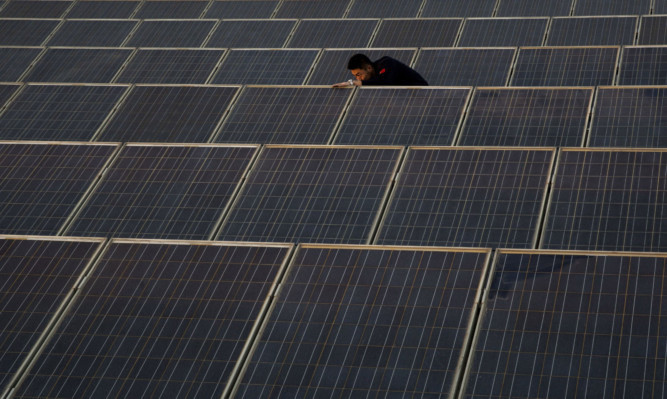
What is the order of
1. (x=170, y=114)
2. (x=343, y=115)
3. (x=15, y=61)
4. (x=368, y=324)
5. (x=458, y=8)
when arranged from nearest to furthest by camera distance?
(x=368, y=324) → (x=343, y=115) → (x=170, y=114) → (x=15, y=61) → (x=458, y=8)

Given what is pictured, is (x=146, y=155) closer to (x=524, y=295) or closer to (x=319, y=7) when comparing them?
(x=524, y=295)

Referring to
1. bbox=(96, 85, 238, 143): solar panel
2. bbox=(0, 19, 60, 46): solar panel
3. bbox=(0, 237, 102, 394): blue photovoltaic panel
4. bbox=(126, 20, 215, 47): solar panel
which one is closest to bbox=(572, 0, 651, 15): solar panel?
bbox=(126, 20, 215, 47): solar panel

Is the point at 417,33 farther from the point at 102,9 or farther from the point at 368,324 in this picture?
the point at 368,324

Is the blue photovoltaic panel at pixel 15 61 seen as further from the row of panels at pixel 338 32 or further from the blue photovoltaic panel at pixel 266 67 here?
the blue photovoltaic panel at pixel 266 67

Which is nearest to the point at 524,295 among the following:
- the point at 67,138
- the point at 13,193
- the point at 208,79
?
the point at 13,193

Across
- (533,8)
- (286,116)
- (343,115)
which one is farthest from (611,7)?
(286,116)

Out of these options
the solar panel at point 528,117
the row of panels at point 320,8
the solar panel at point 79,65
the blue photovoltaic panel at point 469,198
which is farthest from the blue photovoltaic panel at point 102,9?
the blue photovoltaic panel at point 469,198
